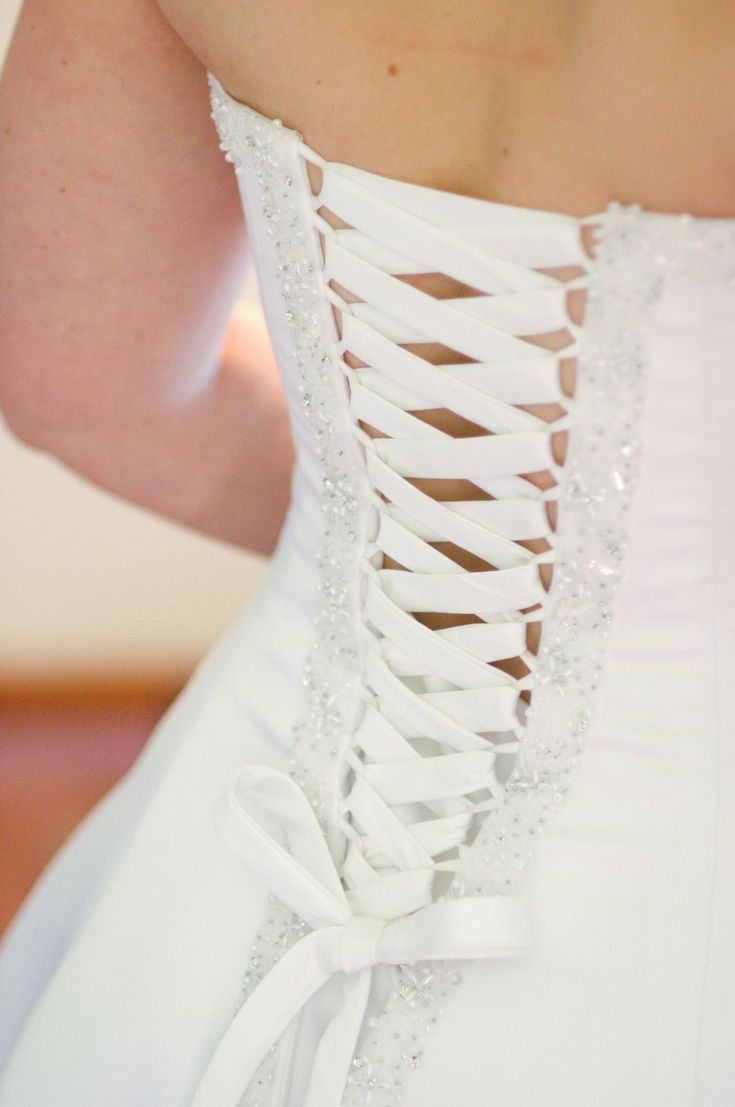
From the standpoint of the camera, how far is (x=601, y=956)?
644mm

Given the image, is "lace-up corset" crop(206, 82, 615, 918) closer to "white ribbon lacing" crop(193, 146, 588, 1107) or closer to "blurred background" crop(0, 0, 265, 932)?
"white ribbon lacing" crop(193, 146, 588, 1107)

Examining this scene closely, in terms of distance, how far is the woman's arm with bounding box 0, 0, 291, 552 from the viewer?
2.60 feet

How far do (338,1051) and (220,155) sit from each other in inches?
23.4

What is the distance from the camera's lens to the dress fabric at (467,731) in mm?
623

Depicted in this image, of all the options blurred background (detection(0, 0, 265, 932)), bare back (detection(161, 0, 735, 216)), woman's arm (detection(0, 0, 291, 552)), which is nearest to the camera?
bare back (detection(161, 0, 735, 216))

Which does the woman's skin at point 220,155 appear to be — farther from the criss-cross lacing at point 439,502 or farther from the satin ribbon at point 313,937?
the satin ribbon at point 313,937

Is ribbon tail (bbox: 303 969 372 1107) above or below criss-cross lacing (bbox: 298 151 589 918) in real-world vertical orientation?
below

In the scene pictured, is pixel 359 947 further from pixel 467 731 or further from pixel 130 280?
pixel 130 280

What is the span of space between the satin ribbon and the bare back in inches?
14.7

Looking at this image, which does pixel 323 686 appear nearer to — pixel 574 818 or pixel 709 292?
pixel 574 818

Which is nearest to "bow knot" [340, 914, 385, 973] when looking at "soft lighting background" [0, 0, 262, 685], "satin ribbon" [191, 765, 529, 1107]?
"satin ribbon" [191, 765, 529, 1107]

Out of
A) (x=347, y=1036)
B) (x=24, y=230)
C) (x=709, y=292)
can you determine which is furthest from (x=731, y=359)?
(x=24, y=230)

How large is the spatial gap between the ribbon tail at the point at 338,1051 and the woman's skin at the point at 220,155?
447mm

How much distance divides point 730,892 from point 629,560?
0.19 metres
